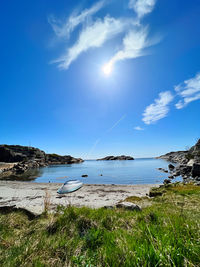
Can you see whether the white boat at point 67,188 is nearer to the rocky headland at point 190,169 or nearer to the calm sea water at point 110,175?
the calm sea water at point 110,175

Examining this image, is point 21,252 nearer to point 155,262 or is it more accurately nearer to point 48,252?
point 48,252

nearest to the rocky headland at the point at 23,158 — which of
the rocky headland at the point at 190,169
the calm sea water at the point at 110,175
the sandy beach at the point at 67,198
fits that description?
the calm sea water at the point at 110,175

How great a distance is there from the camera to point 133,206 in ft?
20.8

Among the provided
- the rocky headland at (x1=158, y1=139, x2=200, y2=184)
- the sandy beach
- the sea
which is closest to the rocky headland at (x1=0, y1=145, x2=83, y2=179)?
the sea

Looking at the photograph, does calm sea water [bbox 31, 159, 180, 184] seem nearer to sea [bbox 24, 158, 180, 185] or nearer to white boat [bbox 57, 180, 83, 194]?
sea [bbox 24, 158, 180, 185]

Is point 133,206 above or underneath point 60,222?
underneath

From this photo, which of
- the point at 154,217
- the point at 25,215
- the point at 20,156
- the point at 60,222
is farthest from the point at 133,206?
the point at 20,156

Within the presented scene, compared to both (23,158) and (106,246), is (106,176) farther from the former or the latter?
(23,158)

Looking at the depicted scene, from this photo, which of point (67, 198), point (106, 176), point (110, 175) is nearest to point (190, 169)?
point (110, 175)

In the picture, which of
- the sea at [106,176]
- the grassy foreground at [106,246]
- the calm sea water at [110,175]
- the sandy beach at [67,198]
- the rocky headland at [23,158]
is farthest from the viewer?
the rocky headland at [23,158]

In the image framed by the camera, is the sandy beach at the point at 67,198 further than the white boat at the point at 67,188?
No

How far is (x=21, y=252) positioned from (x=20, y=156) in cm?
10727

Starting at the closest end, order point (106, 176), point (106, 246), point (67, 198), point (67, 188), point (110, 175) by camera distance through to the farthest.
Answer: point (106, 246) < point (67, 198) < point (67, 188) < point (106, 176) < point (110, 175)

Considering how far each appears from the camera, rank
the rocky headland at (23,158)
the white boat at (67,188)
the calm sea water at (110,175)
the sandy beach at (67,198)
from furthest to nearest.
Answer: the rocky headland at (23,158) < the calm sea water at (110,175) < the white boat at (67,188) < the sandy beach at (67,198)
